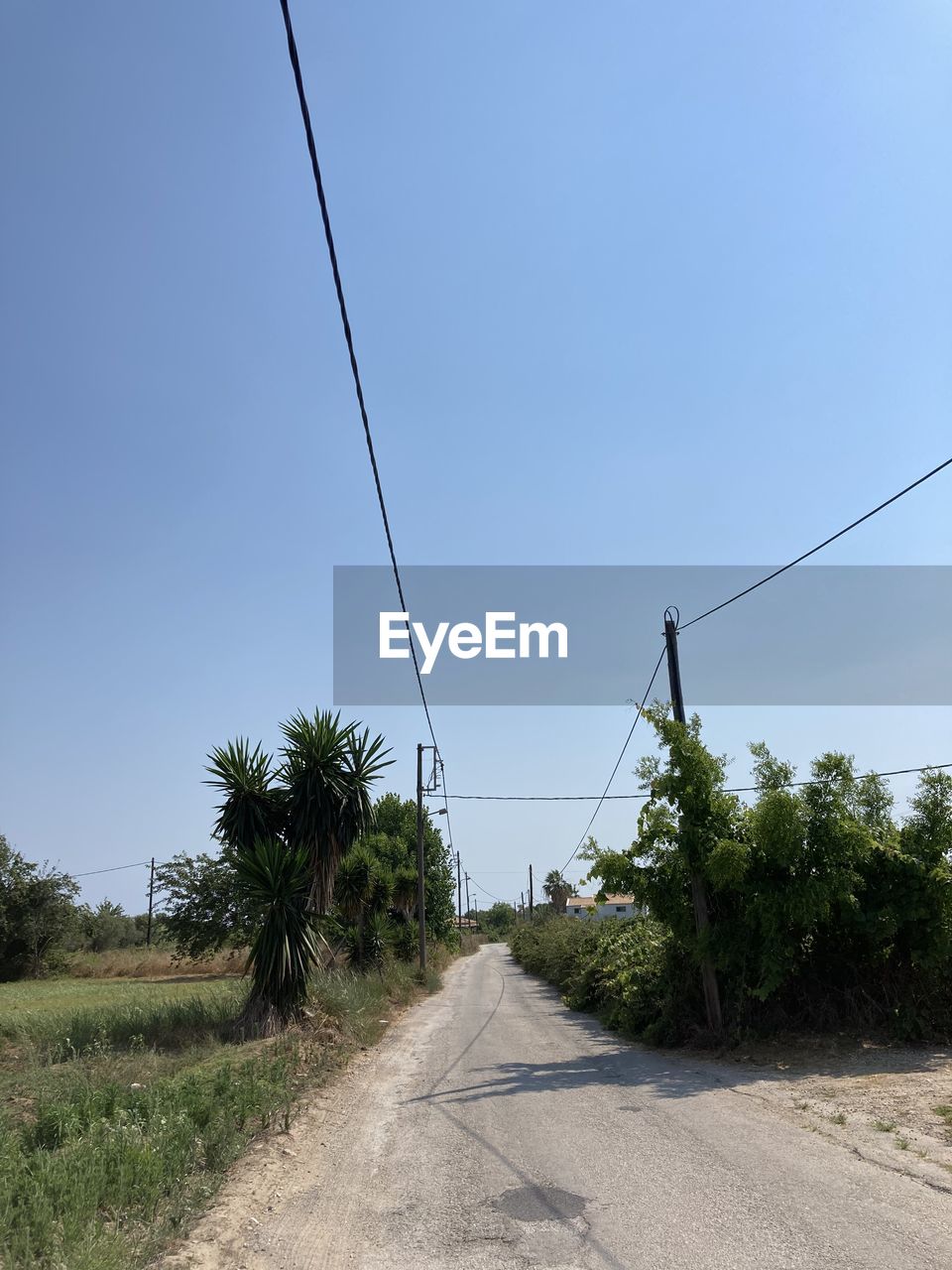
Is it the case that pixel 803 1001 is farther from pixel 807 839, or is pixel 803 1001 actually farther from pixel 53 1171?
pixel 53 1171

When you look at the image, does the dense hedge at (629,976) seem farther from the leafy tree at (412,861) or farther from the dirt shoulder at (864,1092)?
the leafy tree at (412,861)

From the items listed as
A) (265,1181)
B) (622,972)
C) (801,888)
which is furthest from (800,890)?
(265,1181)

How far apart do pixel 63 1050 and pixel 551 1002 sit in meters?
16.5

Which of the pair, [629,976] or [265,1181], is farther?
[629,976]

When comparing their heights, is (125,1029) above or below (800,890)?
below

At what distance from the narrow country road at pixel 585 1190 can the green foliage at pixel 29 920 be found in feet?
143

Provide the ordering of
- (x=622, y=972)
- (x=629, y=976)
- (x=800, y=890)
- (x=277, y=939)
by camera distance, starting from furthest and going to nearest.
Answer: (x=622, y=972) < (x=629, y=976) < (x=277, y=939) < (x=800, y=890)

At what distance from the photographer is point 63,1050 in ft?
42.8

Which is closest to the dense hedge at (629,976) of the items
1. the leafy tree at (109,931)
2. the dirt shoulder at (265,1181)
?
the dirt shoulder at (265,1181)

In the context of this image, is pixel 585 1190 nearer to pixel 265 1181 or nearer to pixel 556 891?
pixel 265 1181

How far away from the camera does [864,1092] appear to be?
32.1ft

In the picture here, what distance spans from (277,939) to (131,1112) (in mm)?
6889

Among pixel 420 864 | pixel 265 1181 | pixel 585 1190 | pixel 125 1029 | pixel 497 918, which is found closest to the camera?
pixel 585 1190

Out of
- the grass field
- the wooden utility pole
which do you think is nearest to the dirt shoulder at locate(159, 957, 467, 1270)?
the grass field
